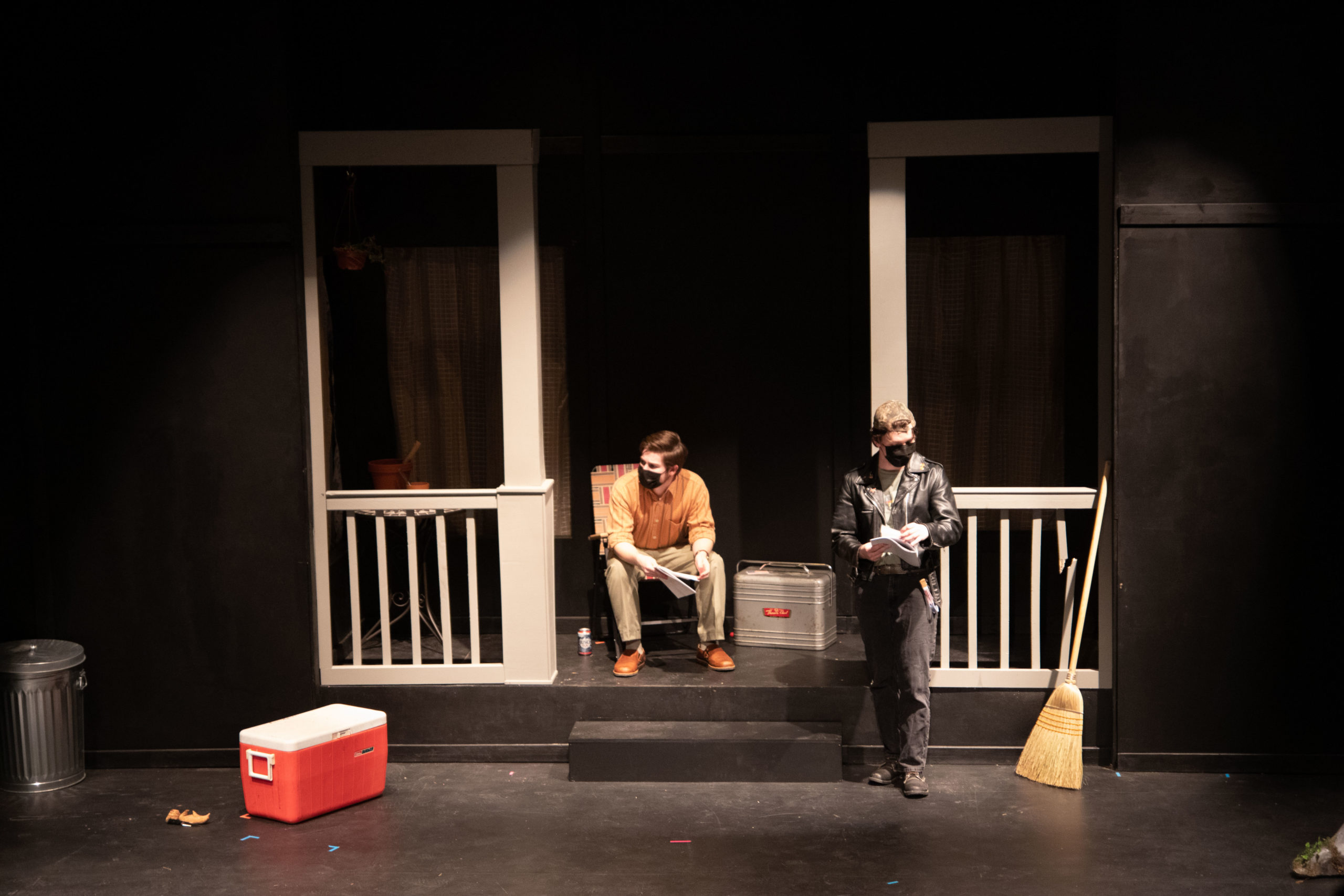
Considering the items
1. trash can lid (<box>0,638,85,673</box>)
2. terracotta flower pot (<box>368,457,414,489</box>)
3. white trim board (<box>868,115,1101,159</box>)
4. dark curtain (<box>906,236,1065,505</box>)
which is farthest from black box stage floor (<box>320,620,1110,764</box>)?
white trim board (<box>868,115,1101,159</box>)

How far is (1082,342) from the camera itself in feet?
19.5

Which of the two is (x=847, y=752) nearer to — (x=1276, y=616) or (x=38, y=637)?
(x=1276, y=616)

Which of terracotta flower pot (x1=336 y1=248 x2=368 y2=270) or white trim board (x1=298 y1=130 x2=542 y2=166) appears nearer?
white trim board (x1=298 y1=130 x2=542 y2=166)

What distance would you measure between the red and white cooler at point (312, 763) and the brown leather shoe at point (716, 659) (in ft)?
4.89

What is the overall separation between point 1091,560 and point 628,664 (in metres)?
2.10

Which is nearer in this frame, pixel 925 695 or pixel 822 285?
pixel 925 695

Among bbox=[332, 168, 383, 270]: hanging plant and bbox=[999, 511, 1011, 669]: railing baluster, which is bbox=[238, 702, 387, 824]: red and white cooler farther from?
bbox=[999, 511, 1011, 669]: railing baluster

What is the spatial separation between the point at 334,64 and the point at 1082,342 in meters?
3.95

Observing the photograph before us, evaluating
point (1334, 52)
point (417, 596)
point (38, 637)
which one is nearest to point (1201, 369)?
point (1334, 52)

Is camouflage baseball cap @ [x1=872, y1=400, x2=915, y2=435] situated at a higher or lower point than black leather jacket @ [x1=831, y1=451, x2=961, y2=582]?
higher

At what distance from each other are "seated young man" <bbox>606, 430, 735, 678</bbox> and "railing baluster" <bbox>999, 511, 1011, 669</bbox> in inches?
48.3

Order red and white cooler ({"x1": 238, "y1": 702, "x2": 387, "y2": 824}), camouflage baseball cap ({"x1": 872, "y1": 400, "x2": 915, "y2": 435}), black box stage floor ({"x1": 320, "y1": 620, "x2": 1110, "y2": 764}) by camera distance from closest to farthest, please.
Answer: red and white cooler ({"x1": 238, "y1": 702, "x2": 387, "y2": 824}) < camouflage baseball cap ({"x1": 872, "y1": 400, "x2": 915, "y2": 435}) < black box stage floor ({"x1": 320, "y1": 620, "x2": 1110, "y2": 764})

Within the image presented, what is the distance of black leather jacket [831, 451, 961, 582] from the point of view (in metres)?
4.52

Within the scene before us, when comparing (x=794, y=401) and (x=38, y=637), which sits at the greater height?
(x=794, y=401)
